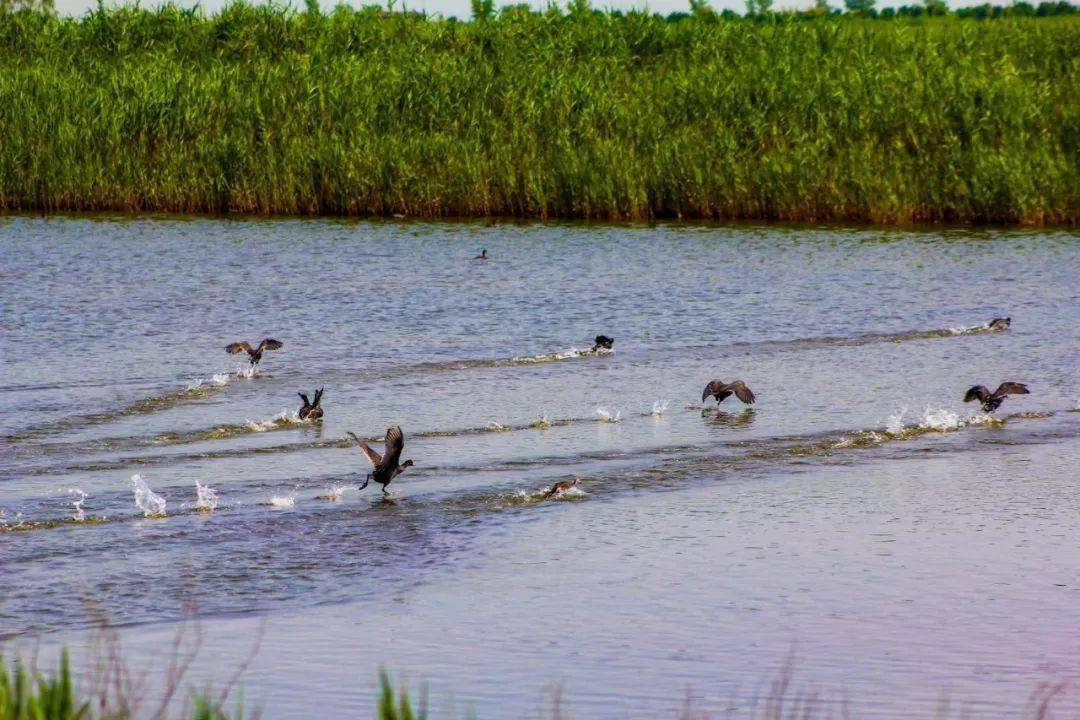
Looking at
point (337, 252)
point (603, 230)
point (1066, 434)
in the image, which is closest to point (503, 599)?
point (1066, 434)

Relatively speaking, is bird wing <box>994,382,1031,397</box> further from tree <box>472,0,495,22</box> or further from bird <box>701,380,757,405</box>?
tree <box>472,0,495,22</box>

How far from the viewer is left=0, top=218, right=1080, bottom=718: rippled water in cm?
611

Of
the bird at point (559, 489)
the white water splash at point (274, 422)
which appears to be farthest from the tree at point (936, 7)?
the bird at point (559, 489)

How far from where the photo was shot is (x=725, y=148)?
2555 centimetres

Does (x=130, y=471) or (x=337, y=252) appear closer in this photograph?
(x=130, y=471)

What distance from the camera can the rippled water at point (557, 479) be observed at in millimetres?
6105

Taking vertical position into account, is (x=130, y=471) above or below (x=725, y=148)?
below

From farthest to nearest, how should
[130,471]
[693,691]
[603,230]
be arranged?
1. [603,230]
2. [130,471]
3. [693,691]

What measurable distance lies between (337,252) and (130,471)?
495 inches

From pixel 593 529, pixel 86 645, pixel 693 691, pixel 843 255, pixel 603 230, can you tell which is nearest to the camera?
pixel 693 691

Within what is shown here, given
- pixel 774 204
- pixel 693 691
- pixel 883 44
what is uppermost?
pixel 883 44

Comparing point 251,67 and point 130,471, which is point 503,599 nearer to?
point 130,471

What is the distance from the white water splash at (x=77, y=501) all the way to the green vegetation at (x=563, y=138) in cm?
1683

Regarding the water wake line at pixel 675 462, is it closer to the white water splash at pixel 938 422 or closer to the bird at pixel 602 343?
the white water splash at pixel 938 422
